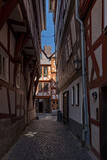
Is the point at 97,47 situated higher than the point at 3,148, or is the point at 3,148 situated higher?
the point at 97,47

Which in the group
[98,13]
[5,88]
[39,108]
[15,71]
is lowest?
[39,108]

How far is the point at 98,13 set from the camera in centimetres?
487

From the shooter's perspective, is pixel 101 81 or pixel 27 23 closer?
pixel 101 81

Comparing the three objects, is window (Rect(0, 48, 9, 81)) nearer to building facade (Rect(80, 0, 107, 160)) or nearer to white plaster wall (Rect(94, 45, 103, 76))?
building facade (Rect(80, 0, 107, 160))

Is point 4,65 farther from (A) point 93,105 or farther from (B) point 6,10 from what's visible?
(A) point 93,105

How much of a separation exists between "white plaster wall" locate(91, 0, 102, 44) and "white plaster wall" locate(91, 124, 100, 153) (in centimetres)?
253

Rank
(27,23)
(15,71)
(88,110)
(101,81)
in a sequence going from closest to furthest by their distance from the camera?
1. (101,81)
2. (88,110)
3. (27,23)
4. (15,71)

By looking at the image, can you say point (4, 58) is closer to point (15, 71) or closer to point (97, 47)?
point (15, 71)

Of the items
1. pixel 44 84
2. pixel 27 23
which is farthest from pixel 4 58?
pixel 44 84

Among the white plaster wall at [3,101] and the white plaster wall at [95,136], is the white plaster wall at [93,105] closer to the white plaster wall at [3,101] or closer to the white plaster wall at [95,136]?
the white plaster wall at [95,136]

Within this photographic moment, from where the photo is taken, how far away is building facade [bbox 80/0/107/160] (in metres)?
4.57

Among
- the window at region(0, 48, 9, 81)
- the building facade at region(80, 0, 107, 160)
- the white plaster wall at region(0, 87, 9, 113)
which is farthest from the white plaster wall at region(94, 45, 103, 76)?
the window at region(0, 48, 9, 81)

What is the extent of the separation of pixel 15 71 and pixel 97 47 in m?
3.73

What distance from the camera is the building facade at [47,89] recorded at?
2928 cm
